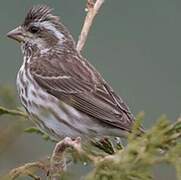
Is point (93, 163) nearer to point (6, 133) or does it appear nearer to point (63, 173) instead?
point (63, 173)

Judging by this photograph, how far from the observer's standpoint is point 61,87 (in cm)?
712

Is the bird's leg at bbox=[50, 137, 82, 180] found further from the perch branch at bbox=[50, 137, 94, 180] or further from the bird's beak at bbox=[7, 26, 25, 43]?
the bird's beak at bbox=[7, 26, 25, 43]

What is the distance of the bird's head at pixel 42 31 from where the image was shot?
702 centimetres

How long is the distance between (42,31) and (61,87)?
2.00 feet

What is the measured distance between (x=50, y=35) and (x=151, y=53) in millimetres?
16305

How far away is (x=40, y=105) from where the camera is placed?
683 centimetres

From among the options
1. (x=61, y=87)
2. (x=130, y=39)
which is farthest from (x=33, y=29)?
(x=130, y=39)

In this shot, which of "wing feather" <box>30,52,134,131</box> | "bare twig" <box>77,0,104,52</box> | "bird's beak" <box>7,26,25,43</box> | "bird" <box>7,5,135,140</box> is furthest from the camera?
"bird's beak" <box>7,26,25,43</box>

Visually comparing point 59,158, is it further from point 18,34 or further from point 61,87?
point 18,34

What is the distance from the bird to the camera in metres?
6.70

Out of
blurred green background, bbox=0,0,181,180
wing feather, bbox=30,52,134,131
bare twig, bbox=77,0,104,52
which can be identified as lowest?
blurred green background, bbox=0,0,181,180

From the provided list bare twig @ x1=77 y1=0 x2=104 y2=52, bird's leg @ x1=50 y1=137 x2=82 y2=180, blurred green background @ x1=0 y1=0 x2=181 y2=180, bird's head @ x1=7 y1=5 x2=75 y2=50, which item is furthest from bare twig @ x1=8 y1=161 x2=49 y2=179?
blurred green background @ x1=0 y1=0 x2=181 y2=180

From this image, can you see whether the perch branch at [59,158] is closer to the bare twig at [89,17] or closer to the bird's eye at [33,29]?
the bare twig at [89,17]

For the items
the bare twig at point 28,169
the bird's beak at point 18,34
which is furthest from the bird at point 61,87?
the bare twig at point 28,169
